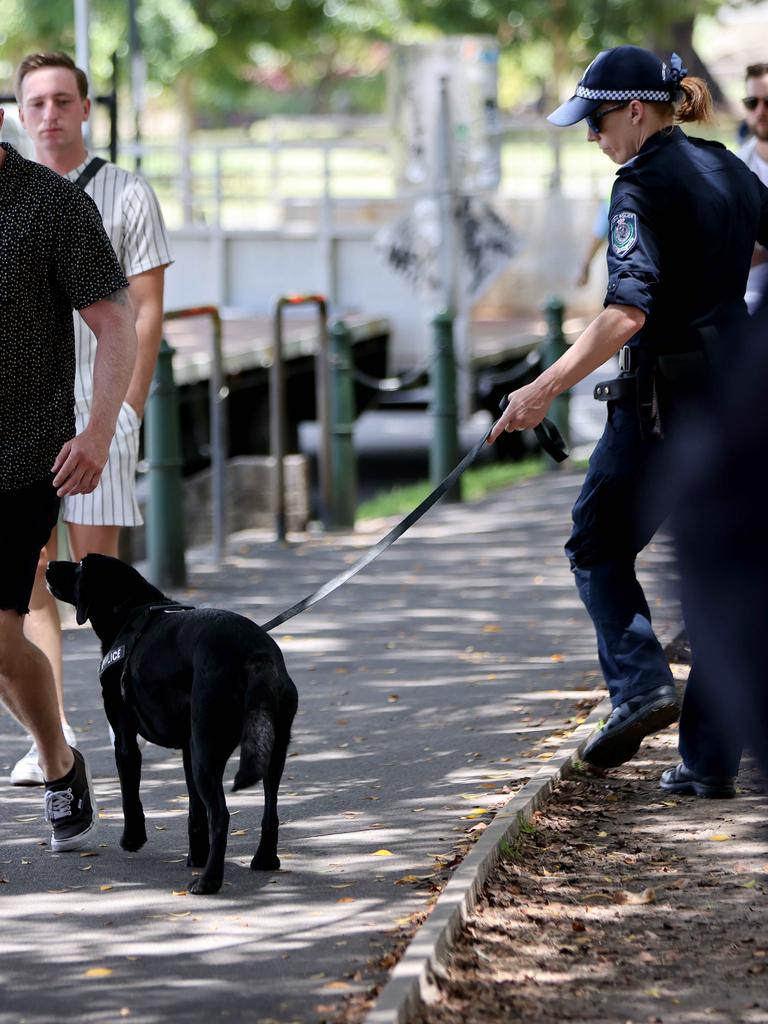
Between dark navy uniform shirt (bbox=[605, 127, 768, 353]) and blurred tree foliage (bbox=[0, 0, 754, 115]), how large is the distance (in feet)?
76.4

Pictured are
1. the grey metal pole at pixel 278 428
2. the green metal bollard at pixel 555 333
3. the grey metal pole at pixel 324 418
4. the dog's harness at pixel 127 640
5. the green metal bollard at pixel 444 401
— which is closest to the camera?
the dog's harness at pixel 127 640

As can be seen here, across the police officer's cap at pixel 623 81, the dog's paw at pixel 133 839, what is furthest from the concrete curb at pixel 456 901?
the police officer's cap at pixel 623 81

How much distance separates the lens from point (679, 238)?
539cm

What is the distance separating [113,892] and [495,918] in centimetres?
106

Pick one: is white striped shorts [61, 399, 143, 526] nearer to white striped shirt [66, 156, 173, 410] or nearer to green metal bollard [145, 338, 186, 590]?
white striped shirt [66, 156, 173, 410]

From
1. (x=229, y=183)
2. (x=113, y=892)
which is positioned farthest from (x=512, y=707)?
(x=229, y=183)

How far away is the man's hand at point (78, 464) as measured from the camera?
16.6 feet

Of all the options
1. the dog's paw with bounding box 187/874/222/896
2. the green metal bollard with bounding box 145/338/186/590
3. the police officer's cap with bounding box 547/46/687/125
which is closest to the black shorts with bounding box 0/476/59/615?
the dog's paw with bounding box 187/874/222/896

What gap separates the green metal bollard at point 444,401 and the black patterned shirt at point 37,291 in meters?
8.30

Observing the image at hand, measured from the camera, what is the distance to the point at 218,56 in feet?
99.6

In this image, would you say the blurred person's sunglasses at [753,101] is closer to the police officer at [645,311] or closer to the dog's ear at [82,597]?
the police officer at [645,311]

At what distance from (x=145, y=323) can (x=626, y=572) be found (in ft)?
6.22

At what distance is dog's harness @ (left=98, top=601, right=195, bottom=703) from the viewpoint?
518 cm

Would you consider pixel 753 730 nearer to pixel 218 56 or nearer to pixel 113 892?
pixel 113 892
